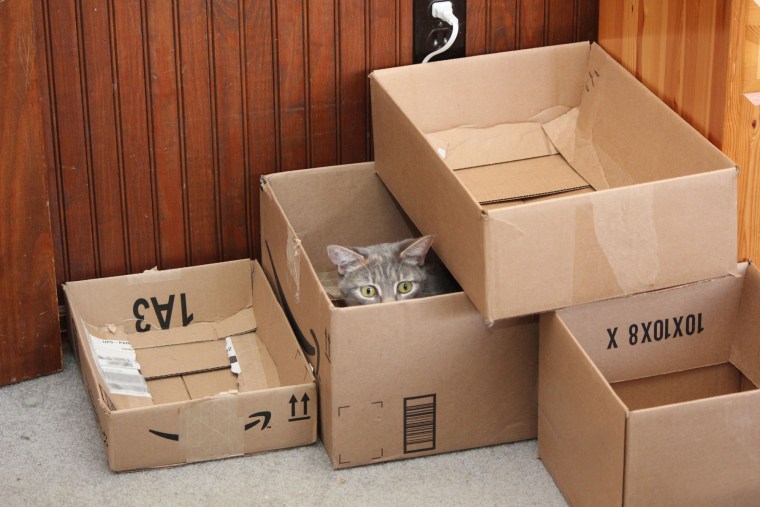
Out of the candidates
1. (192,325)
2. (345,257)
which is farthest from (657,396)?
(192,325)

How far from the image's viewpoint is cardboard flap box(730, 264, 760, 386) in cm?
204

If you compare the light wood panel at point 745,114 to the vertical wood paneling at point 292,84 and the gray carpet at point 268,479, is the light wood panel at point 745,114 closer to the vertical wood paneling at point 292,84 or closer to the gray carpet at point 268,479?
the gray carpet at point 268,479

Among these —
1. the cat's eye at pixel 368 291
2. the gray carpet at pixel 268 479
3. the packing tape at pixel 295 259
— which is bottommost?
the gray carpet at pixel 268 479

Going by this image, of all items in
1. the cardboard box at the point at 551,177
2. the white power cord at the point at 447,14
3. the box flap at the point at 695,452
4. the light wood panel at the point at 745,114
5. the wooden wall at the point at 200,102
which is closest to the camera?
the box flap at the point at 695,452

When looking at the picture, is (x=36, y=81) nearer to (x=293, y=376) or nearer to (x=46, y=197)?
(x=46, y=197)

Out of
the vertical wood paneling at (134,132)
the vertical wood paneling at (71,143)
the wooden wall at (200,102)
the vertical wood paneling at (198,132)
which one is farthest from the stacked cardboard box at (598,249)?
the vertical wood paneling at (71,143)

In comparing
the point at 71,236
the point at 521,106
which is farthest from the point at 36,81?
the point at 521,106

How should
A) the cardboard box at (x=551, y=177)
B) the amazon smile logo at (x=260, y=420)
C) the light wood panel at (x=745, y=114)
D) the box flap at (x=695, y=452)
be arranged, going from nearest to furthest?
the box flap at (x=695, y=452)
the cardboard box at (x=551, y=177)
the light wood panel at (x=745, y=114)
the amazon smile logo at (x=260, y=420)

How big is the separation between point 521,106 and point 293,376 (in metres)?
0.75

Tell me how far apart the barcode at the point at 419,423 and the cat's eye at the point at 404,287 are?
221 mm

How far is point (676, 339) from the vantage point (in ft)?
6.84

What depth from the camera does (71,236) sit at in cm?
241

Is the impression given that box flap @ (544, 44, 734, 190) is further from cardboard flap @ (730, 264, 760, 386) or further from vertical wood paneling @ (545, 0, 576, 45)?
cardboard flap @ (730, 264, 760, 386)

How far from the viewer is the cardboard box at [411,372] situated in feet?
6.51
